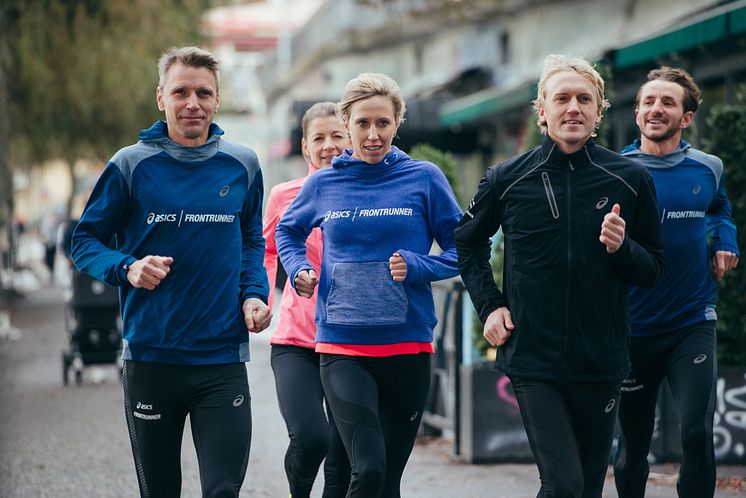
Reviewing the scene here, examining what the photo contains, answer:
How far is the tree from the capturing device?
23984mm

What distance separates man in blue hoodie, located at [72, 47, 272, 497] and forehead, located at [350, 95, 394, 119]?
2.20ft

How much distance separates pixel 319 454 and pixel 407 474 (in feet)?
9.29

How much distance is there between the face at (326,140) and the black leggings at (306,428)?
100 centimetres

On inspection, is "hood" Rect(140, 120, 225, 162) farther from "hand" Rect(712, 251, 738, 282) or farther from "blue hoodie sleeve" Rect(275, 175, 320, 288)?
"hand" Rect(712, 251, 738, 282)

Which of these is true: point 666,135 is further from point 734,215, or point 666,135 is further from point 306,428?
point 734,215

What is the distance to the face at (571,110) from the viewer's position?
15.5 ft

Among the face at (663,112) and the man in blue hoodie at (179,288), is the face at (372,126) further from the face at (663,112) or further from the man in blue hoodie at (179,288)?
the face at (663,112)

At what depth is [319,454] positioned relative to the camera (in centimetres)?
571

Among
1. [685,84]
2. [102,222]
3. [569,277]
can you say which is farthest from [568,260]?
[685,84]

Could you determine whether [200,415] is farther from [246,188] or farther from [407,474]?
[407,474]

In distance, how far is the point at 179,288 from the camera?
4.82 m

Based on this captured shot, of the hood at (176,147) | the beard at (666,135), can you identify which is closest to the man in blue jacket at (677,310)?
the beard at (666,135)

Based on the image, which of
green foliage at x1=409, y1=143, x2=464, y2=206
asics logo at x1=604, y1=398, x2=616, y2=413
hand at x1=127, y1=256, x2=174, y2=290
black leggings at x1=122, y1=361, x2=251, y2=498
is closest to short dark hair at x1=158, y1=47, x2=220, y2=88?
hand at x1=127, y1=256, x2=174, y2=290

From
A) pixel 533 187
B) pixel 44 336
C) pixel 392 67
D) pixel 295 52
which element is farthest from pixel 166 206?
pixel 295 52
